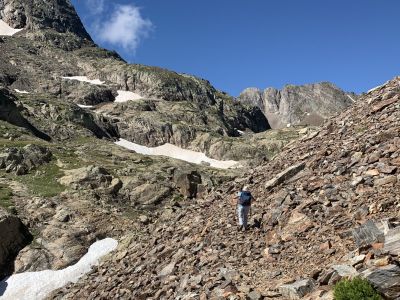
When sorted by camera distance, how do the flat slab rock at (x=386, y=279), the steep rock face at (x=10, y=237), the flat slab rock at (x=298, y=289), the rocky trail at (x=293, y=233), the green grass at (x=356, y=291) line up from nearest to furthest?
the green grass at (x=356, y=291), the flat slab rock at (x=386, y=279), the flat slab rock at (x=298, y=289), the rocky trail at (x=293, y=233), the steep rock face at (x=10, y=237)

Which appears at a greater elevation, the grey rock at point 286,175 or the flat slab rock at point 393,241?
the grey rock at point 286,175

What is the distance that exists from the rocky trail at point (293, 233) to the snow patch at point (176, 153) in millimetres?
118638

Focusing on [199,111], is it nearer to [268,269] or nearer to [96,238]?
[96,238]

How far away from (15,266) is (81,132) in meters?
95.6

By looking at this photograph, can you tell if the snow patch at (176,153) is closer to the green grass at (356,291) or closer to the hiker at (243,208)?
the hiker at (243,208)

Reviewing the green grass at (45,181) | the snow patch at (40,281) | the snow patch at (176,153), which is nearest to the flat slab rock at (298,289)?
the snow patch at (40,281)

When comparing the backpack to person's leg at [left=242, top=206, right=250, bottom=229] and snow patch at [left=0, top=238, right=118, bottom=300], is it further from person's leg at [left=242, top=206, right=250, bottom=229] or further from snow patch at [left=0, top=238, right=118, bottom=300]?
snow patch at [left=0, top=238, right=118, bottom=300]

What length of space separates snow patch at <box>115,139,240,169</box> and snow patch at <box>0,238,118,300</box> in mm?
110344

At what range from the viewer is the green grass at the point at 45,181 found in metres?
57.3

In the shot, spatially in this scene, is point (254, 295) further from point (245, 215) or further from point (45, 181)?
point (45, 181)

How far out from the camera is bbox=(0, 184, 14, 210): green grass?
165 feet

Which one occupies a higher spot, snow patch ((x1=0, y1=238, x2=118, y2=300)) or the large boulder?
the large boulder

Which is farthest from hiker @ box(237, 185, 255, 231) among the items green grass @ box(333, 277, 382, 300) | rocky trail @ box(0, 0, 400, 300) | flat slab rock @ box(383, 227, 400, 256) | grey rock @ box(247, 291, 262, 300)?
green grass @ box(333, 277, 382, 300)

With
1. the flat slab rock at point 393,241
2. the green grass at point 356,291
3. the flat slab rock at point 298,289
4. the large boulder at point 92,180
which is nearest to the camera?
the green grass at point 356,291
